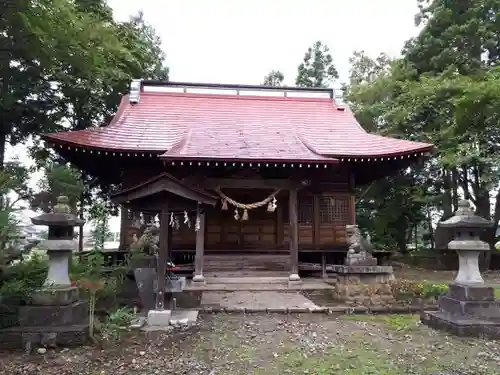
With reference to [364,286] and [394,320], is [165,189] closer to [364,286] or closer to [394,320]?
[394,320]

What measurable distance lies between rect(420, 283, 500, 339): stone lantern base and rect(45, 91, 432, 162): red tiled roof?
4402 mm

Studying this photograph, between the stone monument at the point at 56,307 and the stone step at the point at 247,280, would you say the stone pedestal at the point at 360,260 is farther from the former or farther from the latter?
the stone monument at the point at 56,307

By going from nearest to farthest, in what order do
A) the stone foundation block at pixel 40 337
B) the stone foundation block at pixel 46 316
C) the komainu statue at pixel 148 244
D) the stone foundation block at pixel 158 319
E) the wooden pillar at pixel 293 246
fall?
Answer: the stone foundation block at pixel 40 337, the stone foundation block at pixel 46 316, the stone foundation block at pixel 158 319, the komainu statue at pixel 148 244, the wooden pillar at pixel 293 246

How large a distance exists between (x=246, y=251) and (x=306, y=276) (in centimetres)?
190

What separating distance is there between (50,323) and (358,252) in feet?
19.5

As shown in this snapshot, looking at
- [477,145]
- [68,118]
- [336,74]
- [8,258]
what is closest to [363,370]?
[8,258]

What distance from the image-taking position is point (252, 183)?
399 inches

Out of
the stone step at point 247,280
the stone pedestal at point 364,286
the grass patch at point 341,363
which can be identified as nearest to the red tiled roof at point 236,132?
the stone pedestal at point 364,286

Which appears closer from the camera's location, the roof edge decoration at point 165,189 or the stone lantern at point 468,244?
the roof edge decoration at point 165,189

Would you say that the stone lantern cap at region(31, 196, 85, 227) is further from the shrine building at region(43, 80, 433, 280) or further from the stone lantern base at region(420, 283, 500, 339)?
the stone lantern base at region(420, 283, 500, 339)

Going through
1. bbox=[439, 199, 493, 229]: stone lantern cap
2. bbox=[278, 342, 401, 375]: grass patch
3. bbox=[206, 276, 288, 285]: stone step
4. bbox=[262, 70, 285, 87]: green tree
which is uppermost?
bbox=[262, 70, 285, 87]: green tree

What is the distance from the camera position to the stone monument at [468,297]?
564cm

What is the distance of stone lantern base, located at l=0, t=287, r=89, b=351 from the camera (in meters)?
4.99

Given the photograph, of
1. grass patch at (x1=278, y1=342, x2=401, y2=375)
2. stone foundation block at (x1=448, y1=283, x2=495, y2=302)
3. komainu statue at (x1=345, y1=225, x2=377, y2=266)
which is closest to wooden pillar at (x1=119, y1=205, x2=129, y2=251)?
komainu statue at (x1=345, y1=225, x2=377, y2=266)
